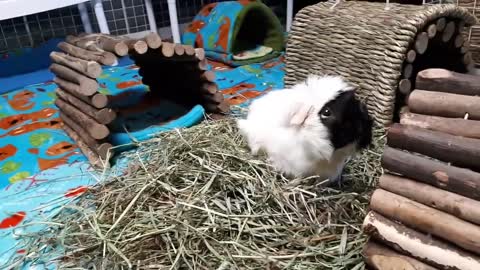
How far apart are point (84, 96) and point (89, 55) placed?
0.17 meters

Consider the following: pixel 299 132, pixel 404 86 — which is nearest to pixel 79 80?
pixel 299 132

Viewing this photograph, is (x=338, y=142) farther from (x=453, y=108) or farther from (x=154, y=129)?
(x=154, y=129)

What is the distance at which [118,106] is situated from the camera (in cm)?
237

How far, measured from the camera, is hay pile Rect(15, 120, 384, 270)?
1.15 metres

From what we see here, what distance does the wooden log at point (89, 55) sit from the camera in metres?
1.67

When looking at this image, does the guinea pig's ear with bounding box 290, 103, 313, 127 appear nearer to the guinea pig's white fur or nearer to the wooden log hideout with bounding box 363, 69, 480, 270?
the guinea pig's white fur

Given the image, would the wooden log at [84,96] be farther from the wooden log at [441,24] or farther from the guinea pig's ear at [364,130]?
the wooden log at [441,24]

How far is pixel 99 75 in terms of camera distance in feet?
5.52

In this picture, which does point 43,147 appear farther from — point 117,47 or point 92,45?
point 117,47

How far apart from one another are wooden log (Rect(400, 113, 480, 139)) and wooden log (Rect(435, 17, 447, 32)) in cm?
86

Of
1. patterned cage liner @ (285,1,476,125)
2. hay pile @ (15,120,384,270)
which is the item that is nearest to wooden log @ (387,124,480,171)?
hay pile @ (15,120,384,270)

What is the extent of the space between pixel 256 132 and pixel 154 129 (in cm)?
68

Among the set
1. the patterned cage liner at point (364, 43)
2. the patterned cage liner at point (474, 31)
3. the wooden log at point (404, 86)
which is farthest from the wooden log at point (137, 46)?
the patterned cage liner at point (474, 31)

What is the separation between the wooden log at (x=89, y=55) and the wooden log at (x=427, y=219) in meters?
1.16
